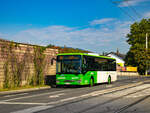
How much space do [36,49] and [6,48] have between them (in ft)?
11.9

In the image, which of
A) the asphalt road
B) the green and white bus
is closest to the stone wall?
the green and white bus

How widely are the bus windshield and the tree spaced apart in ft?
134

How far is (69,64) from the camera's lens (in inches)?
744

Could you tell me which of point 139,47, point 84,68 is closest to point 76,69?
point 84,68

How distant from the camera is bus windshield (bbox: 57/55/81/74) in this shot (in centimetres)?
1862

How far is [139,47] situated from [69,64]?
142 feet

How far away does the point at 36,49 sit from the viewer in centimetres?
2086

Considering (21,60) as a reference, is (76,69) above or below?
below

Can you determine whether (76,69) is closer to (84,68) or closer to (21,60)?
(84,68)

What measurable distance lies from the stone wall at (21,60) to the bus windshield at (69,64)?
713 millimetres

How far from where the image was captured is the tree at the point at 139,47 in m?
57.2

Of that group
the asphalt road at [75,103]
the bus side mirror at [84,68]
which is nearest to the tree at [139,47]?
the bus side mirror at [84,68]

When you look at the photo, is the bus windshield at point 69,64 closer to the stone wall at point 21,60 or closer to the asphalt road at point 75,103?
the stone wall at point 21,60

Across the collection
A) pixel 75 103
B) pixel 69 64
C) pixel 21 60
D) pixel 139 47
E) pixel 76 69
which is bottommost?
pixel 75 103
